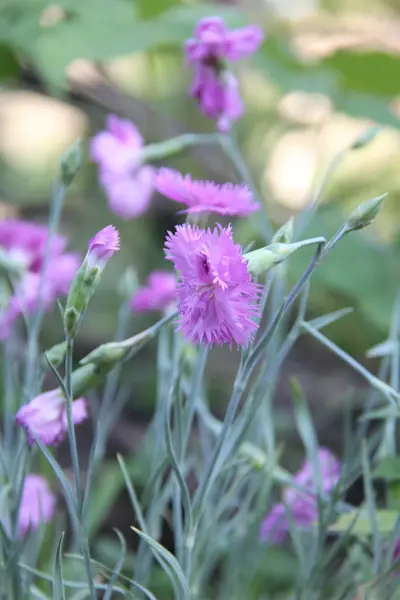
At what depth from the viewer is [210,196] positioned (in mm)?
395

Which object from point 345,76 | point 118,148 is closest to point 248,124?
point 345,76

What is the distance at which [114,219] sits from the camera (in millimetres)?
1294

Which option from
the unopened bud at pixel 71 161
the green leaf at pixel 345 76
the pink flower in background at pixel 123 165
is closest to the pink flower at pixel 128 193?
the pink flower in background at pixel 123 165

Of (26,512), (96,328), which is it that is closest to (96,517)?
(26,512)

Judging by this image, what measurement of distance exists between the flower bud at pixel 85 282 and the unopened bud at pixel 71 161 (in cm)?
16

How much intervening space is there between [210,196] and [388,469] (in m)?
0.23

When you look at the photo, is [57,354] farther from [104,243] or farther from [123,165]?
[123,165]

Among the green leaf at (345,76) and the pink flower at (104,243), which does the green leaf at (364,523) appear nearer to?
the pink flower at (104,243)

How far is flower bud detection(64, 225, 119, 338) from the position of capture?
31 cm

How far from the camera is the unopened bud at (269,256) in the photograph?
Answer: 32cm

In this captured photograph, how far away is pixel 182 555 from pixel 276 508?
6.4 inches

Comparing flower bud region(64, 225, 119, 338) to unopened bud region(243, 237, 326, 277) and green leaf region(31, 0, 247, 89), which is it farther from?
green leaf region(31, 0, 247, 89)

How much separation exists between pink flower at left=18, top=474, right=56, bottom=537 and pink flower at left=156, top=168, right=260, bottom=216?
0.71ft

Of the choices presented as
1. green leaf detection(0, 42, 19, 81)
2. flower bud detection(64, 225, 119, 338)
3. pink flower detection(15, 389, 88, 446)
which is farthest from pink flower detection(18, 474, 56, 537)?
green leaf detection(0, 42, 19, 81)
